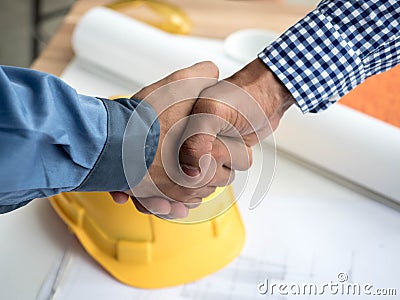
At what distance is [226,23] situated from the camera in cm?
114

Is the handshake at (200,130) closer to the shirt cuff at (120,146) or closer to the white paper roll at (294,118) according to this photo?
the shirt cuff at (120,146)

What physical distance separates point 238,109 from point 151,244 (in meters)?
0.20

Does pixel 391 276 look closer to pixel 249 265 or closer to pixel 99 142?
pixel 249 265

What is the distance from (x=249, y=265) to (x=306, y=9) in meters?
0.60

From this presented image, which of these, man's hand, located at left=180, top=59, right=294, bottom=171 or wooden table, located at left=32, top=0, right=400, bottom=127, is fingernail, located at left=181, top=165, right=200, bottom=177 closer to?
man's hand, located at left=180, top=59, right=294, bottom=171

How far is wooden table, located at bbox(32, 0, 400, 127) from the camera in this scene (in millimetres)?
970

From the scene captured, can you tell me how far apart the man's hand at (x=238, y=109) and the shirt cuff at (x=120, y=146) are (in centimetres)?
4

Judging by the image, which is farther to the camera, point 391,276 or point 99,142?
point 391,276

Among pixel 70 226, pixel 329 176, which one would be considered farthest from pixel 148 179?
pixel 329 176

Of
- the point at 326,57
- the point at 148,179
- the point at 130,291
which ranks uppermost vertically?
the point at 326,57

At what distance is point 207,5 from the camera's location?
1.18 m

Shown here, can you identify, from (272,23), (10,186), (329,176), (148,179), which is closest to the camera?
(10,186)

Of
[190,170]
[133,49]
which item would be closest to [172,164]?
[190,170]

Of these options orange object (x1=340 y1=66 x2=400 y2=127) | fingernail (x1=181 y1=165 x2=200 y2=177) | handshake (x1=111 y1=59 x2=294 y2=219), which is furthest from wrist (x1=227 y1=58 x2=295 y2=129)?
orange object (x1=340 y1=66 x2=400 y2=127)
